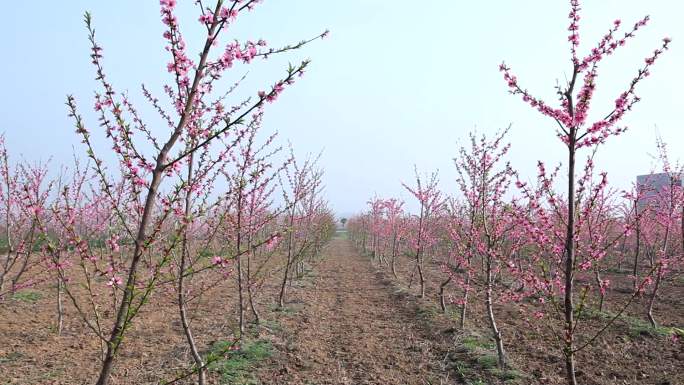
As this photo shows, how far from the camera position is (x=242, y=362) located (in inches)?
266

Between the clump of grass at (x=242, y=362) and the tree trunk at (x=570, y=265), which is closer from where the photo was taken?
the tree trunk at (x=570, y=265)

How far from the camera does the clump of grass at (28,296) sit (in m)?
10.6

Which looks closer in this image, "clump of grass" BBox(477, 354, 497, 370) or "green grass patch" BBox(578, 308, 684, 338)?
"clump of grass" BBox(477, 354, 497, 370)

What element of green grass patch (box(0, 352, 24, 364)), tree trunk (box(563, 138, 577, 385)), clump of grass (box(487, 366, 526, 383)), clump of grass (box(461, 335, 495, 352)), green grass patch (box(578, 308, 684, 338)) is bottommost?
green grass patch (box(0, 352, 24, 364))

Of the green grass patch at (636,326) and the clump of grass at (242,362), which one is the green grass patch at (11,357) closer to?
the clump of grass at (242,362)

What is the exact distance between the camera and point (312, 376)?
254 inches

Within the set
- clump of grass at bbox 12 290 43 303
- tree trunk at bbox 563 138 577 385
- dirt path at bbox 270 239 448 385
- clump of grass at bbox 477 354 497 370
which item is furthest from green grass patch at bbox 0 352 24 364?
tree trunk at bbox 563 138 577 385

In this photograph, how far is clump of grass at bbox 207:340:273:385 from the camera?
606cm

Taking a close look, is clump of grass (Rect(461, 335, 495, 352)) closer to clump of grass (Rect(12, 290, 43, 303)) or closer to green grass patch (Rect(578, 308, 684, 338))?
green grass patch (Rect(578, 308, 684, 338))

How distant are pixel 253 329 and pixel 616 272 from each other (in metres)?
17.9

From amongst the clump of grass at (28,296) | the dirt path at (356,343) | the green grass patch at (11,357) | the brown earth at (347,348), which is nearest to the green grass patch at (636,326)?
the brown earth at (347,348)

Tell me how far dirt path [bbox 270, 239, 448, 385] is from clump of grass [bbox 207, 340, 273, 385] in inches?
14.5

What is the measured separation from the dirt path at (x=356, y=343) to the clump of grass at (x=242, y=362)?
1.21ft

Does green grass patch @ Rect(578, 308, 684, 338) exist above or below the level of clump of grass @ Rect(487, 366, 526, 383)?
above
